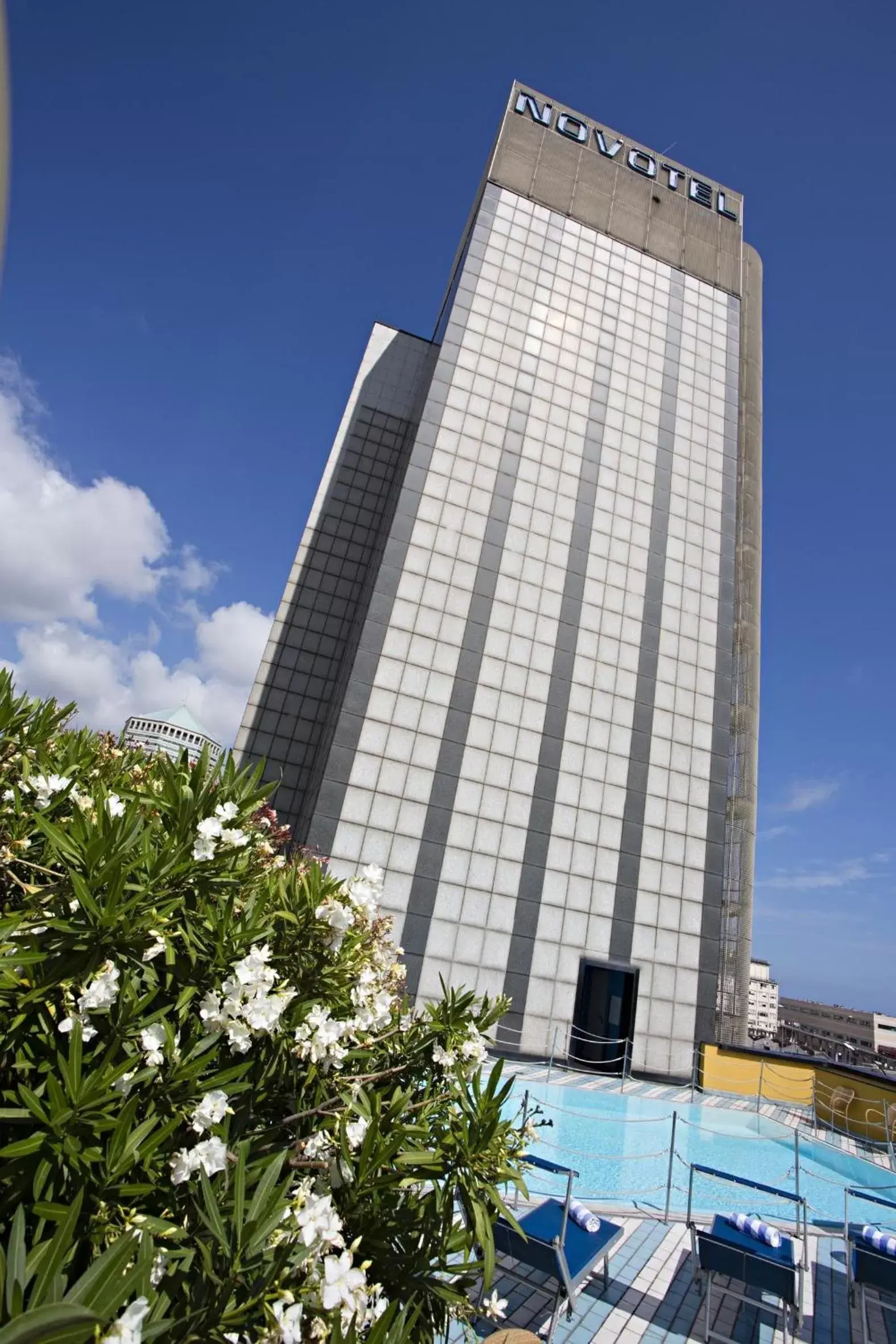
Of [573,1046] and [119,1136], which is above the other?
[119,1136]

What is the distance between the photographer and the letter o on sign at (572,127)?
30297 millimetres

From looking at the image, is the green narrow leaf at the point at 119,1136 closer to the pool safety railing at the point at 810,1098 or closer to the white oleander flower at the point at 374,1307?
the white oleander flower at the point at 374,1307

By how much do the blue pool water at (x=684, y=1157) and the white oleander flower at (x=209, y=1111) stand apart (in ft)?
26.4

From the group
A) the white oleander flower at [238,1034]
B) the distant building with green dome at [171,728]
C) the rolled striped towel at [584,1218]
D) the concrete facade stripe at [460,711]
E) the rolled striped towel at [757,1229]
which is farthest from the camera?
the distant building with green dome at [171,728]

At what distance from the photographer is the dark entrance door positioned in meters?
20.3

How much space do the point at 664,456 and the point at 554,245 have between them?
10.6m

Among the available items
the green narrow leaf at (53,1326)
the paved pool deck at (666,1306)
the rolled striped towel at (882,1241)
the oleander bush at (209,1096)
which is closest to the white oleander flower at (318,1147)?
the oleander bush at (209,1096)

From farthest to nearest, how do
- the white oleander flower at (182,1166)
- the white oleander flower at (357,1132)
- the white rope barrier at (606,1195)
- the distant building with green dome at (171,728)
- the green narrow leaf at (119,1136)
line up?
the distant building with green dome at (171,728) → the white rope barrier at (606,1195) → the white oleander flower at (357,1132) → the white oleander flower at (182,1166) → the green narrow leaf at (119,1136)

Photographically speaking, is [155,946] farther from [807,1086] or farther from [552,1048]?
[807,1086]

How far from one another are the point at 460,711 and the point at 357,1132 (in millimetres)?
18509

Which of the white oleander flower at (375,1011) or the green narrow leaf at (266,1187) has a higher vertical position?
the white oleander flower at (375,1011)

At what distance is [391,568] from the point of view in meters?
22.6

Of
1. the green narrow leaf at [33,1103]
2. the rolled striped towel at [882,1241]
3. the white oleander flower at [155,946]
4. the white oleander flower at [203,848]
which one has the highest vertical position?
the white oleander flower at [203,848]

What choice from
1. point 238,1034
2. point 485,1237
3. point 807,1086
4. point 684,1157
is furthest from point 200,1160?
point 807,1086
